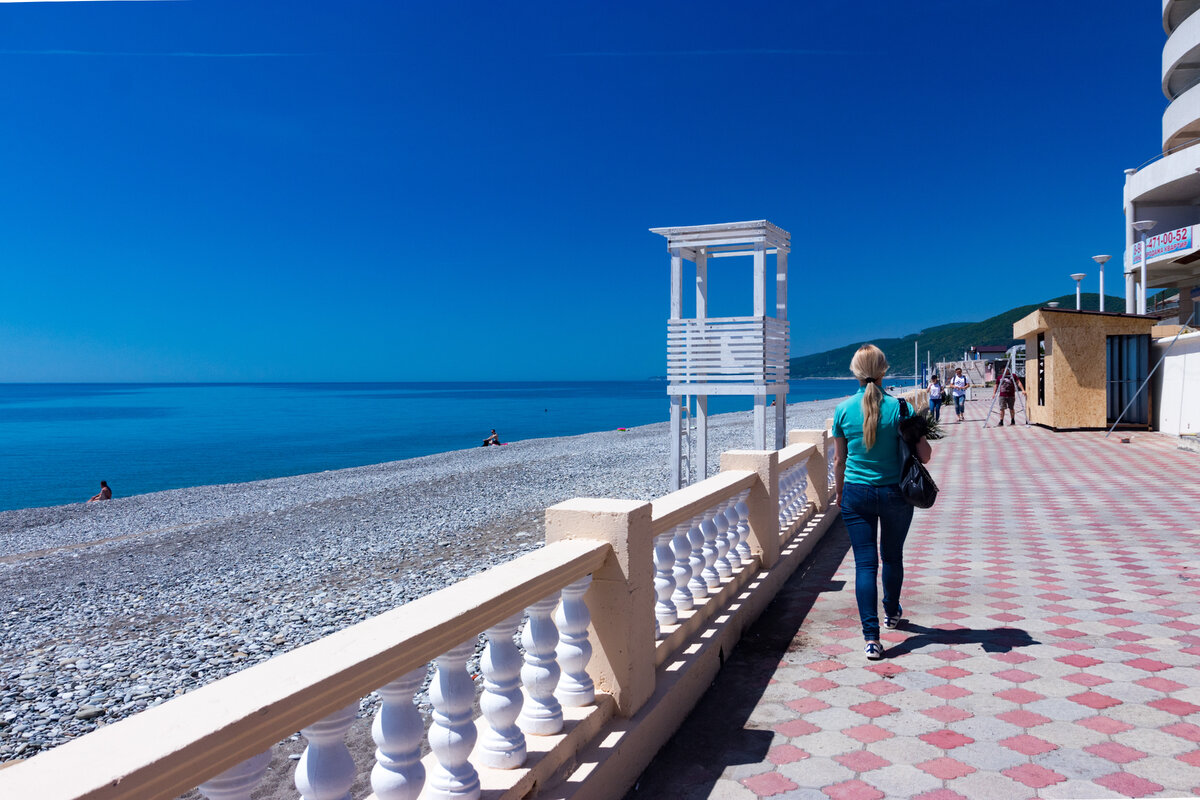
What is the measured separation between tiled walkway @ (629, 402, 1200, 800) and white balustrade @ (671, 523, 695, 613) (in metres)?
0.47

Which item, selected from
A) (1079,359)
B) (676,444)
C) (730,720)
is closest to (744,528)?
(730,720)

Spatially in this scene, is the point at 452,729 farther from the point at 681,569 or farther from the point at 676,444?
the point at 676,444

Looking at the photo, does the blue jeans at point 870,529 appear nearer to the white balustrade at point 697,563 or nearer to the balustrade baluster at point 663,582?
the white balustrade at point 697,563

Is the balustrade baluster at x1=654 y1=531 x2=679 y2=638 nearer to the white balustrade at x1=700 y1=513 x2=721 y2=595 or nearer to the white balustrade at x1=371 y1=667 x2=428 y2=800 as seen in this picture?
the white balustrade at x1=700 y1=513 x2=721 y2=595

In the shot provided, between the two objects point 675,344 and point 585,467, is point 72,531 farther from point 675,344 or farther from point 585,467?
point 675,344

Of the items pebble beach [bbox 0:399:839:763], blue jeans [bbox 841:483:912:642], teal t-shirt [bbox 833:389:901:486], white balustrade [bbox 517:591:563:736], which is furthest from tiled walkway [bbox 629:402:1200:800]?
pebble beach [bbox 0:399:839:763]

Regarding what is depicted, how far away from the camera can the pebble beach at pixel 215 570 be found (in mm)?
7285

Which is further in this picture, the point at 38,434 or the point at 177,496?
the point at 38,434

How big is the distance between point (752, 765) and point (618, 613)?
87cm

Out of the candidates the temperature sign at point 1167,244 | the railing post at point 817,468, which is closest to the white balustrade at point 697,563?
the railing post at point 817,468

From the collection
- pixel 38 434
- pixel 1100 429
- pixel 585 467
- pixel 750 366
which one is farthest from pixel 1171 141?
pixel 38 434

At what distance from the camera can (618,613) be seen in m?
3.06

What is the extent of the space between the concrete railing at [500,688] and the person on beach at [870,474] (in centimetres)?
77

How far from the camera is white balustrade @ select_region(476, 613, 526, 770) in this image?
7.86 feet
